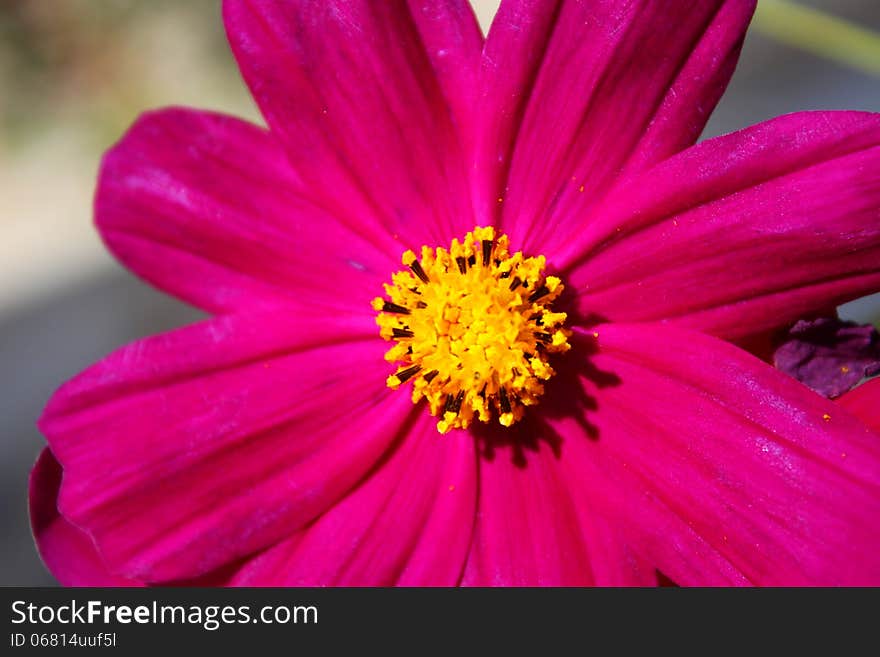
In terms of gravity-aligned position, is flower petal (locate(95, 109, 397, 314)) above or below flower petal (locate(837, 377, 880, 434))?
above

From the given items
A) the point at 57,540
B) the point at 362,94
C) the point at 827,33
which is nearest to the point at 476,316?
the point at 362,94

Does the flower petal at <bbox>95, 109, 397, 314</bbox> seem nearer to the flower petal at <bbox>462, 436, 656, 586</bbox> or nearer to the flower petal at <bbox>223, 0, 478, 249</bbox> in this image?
the flower petal at <bbox>223, 0, 478, 249</bbox>

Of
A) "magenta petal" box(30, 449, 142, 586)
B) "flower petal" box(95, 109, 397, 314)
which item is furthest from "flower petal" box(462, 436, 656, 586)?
"magenta petal" box(30, 449, 142, 586)

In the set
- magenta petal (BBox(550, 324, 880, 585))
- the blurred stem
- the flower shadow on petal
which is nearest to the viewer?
magenta petal (BBox(550, 324, 880, 585))

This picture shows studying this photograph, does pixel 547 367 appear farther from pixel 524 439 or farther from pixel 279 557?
pixel 279 557

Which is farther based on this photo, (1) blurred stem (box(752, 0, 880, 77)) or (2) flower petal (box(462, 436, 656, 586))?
(1) blurred stem (box(752, 0, 880, 77))

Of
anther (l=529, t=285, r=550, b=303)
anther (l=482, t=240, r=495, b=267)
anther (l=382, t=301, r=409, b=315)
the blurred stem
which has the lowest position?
anther (l=382, t=301, r=409, b=315)

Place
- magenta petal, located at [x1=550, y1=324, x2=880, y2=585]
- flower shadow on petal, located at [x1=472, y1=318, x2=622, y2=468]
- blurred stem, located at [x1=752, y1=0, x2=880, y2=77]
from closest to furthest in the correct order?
magenta petal, located at [x1=550, y1=324, x2=880, y2=585]
flower shadow on petal, located at [x1=472, y1=318, x2=622, y2=468]
blurred stem, located at [x1=752, y1=0, x2=880, y2=77]

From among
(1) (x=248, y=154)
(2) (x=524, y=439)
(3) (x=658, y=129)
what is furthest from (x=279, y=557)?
(3) (x=658, y=129)
